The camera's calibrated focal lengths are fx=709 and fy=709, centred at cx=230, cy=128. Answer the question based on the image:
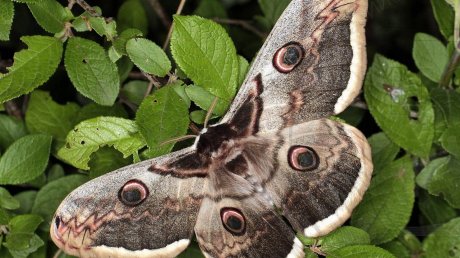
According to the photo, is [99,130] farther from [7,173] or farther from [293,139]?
[293,139]

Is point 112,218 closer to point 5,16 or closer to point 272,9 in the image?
point 5,16

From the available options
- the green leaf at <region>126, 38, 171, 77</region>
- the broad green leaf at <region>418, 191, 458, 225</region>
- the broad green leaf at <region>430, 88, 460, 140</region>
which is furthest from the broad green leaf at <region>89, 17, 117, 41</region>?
the broad green leaf at <region>418, 191, 458, 225</region>

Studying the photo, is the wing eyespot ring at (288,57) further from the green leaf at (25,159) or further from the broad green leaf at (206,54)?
the green leaf at (25,159)

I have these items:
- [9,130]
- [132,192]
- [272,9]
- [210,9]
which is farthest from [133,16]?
[132,192]

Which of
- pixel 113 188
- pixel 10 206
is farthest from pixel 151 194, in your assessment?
pixel 10 206

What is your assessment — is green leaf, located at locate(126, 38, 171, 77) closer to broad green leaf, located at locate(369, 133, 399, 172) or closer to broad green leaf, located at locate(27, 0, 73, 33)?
broad green leaf, located at locate(27, 0, 73, 33)

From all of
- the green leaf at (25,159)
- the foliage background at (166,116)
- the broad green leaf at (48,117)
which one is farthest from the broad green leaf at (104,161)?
the broad green leaf at (48,117)
